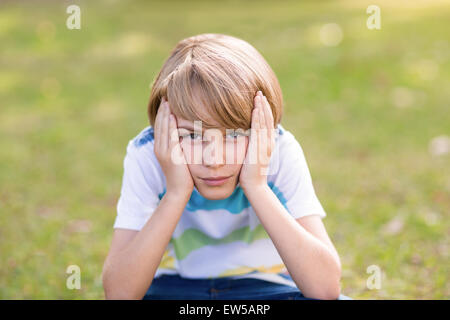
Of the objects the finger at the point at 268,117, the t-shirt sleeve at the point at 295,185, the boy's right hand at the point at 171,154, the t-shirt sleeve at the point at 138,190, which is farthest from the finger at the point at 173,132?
the t-shirt sleeve at the point at 295,185

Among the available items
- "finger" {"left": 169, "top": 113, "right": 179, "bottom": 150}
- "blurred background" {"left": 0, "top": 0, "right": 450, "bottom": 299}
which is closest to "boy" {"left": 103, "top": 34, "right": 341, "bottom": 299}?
"finger" {"left": 169, "top": 113, "right": 179, "bottom": 150}

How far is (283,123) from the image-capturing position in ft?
18.1

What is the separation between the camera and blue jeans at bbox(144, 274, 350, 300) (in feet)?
7.22

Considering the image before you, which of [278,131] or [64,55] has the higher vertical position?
[64,55]

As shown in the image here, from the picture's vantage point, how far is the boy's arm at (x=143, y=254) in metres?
1.97

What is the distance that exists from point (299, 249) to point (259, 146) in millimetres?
406

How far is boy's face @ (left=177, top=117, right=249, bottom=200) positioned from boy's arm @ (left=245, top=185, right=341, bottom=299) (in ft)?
0.34

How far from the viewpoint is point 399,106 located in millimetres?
5562

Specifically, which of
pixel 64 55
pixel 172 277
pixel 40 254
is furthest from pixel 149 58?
pixel 172 277

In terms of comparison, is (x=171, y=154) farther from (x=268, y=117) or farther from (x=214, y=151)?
(x=268, y=117)

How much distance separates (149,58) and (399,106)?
355 centimetres

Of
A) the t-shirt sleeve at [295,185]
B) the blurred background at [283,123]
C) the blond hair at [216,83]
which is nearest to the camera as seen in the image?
the blond hair at [216,83]

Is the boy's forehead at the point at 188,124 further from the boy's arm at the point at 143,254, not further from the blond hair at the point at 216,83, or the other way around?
the boy's arm at the point at 143,254

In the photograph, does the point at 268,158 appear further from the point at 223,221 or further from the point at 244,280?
the point at 244,280
